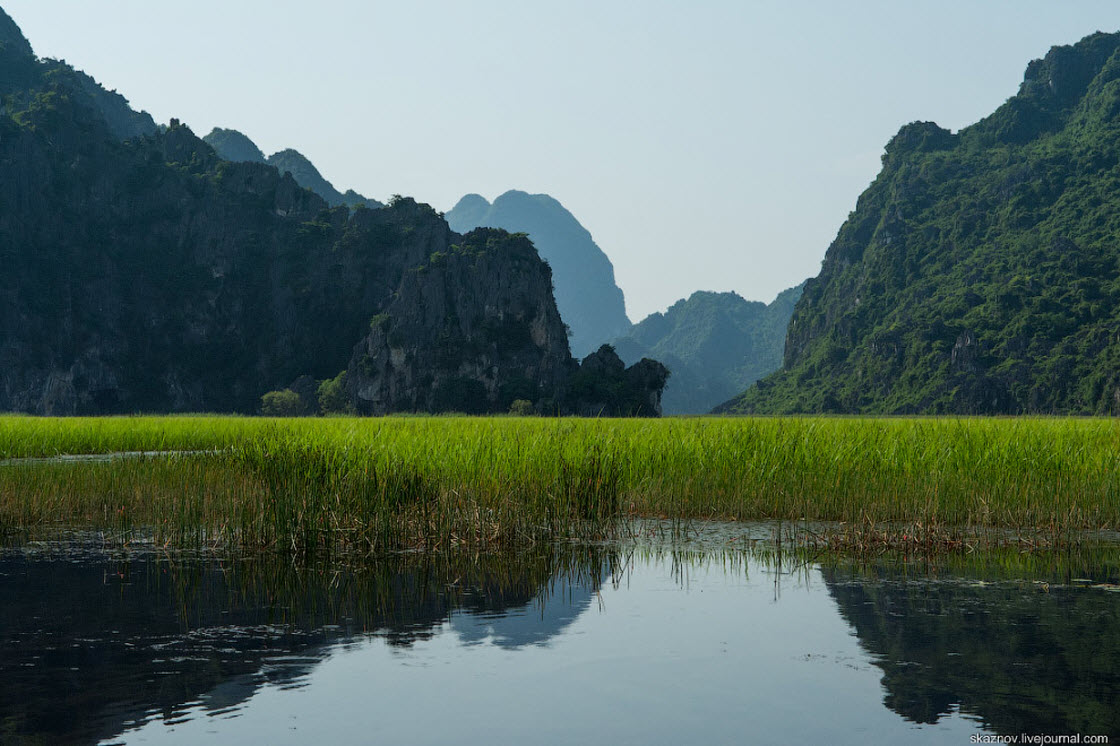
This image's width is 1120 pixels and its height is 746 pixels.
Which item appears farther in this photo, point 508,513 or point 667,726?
point 508,513

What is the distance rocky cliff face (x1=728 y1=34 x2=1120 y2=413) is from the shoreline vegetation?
99422mm

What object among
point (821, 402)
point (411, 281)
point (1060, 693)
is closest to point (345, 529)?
point (1060, 693)

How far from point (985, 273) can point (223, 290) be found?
105 metres

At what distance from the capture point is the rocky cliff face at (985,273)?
11575 cm

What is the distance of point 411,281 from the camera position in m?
106

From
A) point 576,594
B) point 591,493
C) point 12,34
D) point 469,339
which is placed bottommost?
point 576,594

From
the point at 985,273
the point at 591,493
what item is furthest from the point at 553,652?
the point at 985,273

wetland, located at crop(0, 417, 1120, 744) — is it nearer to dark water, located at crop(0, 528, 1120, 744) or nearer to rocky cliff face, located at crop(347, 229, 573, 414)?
dark water, located at crop(0, 528, 1120, 744)

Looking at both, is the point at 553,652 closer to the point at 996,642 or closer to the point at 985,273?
the point at 996,642

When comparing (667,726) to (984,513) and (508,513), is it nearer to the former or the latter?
(508,513)

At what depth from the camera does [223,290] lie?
120125 millimetres

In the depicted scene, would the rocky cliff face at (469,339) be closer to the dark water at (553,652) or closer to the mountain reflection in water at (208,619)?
the mountain reflection in water at (208,619)

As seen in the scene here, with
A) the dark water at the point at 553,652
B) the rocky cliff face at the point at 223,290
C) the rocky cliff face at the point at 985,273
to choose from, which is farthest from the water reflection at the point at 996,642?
the rocky cliff face at the point at 985,273

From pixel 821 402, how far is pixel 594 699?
470ft
